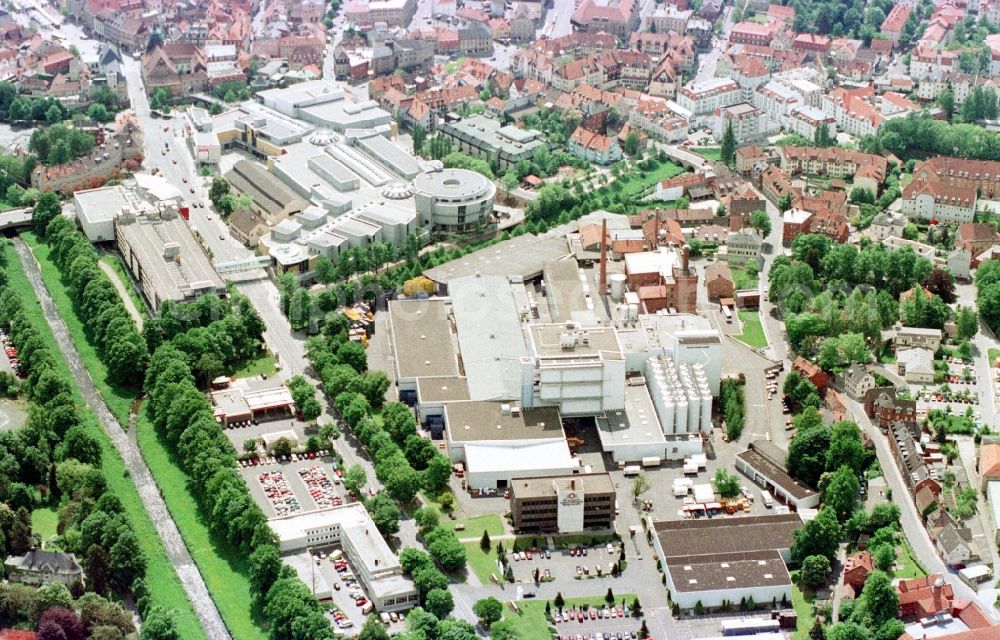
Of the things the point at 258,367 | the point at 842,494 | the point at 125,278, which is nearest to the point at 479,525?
the point at 842,494

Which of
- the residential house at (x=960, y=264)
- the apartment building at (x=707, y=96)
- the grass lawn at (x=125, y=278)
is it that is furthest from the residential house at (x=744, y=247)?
the grass lawn at (x=125, y=278)

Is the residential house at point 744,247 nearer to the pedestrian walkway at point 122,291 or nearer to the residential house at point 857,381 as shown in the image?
the residential house at point 857,381

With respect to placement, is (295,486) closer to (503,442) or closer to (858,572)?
(503,442)

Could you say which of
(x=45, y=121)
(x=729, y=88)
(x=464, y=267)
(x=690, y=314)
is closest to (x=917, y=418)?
(x=690, y=314)

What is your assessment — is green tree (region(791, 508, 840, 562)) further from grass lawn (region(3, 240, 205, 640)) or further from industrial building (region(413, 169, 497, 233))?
industrial building (region(413, 169, 497, 233))

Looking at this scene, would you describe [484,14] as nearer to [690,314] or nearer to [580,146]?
[580,146]
